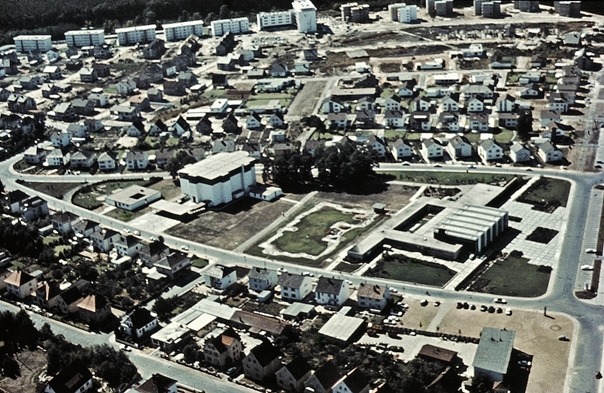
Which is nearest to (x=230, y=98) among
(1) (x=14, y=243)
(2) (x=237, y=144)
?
(2) (x=237, y=144)

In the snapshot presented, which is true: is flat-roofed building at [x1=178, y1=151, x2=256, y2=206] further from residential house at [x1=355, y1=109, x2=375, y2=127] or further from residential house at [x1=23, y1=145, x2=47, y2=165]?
residential house at [x1=23, y1=145, x2=47, y2=165]

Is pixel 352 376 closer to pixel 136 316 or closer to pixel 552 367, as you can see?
pixel 552 367

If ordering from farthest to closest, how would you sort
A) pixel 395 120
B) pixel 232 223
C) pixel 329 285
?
pixel 395 120 < pixel 232 223 < pixel 329 285

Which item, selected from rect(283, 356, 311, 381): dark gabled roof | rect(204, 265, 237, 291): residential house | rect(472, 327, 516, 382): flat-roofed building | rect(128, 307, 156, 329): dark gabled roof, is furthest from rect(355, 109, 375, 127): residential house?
rect(283, 356, 311, 381): dark gabled roof

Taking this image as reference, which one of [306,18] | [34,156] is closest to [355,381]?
[34,156]

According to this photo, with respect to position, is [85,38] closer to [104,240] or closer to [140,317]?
[104,240]

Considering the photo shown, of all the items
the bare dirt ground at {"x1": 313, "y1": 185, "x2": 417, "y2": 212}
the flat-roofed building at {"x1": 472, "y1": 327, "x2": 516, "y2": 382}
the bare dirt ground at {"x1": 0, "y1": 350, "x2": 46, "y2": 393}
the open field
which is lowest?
the bare dirt ground at {"x1": 0, "y1": 350, "x2": 46, "y2": 393}
